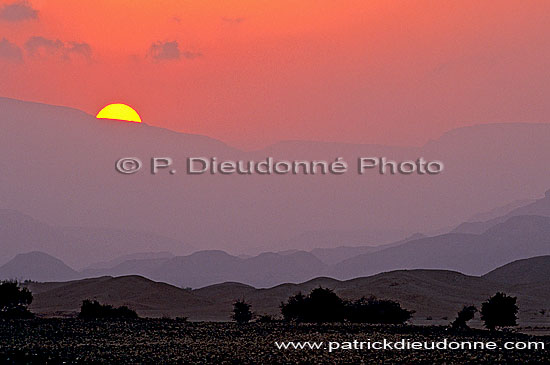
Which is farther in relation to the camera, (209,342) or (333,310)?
(333,310)

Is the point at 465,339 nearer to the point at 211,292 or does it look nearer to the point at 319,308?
the point at 319,308

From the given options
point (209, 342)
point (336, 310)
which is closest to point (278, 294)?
Result: point (336, 310)

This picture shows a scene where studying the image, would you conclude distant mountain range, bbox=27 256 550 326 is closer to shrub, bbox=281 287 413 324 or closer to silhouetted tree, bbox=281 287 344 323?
shrub, bbox=281 287 413 324

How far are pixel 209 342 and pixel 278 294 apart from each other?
52836mm

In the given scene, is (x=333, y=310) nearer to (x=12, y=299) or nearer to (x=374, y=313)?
(x=374, y=313)

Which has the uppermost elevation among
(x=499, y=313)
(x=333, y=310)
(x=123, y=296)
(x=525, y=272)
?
(x=525, y=272)

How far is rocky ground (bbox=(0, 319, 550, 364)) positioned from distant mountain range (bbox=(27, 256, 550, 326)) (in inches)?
1040

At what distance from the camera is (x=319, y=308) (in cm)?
4662

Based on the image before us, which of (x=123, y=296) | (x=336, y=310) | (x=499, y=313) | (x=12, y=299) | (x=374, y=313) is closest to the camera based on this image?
(x=499, y=313)

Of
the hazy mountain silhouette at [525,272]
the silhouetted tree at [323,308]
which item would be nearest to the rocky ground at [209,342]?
the silhouetted tree at [323,308]

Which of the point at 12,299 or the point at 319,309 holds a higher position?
the point at 12,299

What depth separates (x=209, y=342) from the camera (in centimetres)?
3238

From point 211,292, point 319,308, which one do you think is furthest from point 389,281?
point 319,308

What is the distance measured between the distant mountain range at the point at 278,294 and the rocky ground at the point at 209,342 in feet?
86.7
